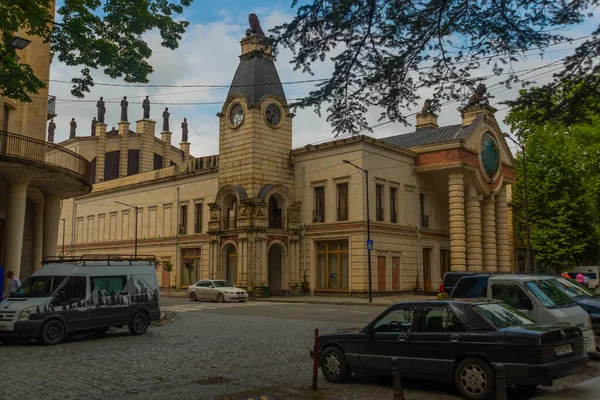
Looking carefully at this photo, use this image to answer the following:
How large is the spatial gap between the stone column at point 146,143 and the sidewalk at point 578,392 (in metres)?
56.2

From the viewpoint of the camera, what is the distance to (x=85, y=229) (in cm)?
6100

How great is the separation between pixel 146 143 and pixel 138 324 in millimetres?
47030

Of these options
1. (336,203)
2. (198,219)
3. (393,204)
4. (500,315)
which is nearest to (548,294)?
(500,315)

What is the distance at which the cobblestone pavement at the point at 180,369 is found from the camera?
9.19m

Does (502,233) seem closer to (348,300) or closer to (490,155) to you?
(490,155)

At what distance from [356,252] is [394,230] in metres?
3.90

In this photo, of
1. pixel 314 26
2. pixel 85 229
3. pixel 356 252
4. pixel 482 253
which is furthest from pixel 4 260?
pixel 85 229

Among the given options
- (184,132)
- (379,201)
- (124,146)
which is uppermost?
(184,132)

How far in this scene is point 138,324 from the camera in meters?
17.5

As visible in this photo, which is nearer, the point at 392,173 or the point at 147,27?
the point at 147,27

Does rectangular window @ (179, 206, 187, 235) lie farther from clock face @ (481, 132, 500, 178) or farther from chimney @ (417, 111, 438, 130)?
clock face @ (481, 132, 500, 178)

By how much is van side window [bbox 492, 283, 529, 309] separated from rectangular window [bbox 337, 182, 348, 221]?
85.8 feet

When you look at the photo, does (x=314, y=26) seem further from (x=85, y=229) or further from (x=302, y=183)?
(x=85, y=229)

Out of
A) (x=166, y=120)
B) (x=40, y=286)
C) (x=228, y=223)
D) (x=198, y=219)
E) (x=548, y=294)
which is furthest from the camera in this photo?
(x=166, y=120)
